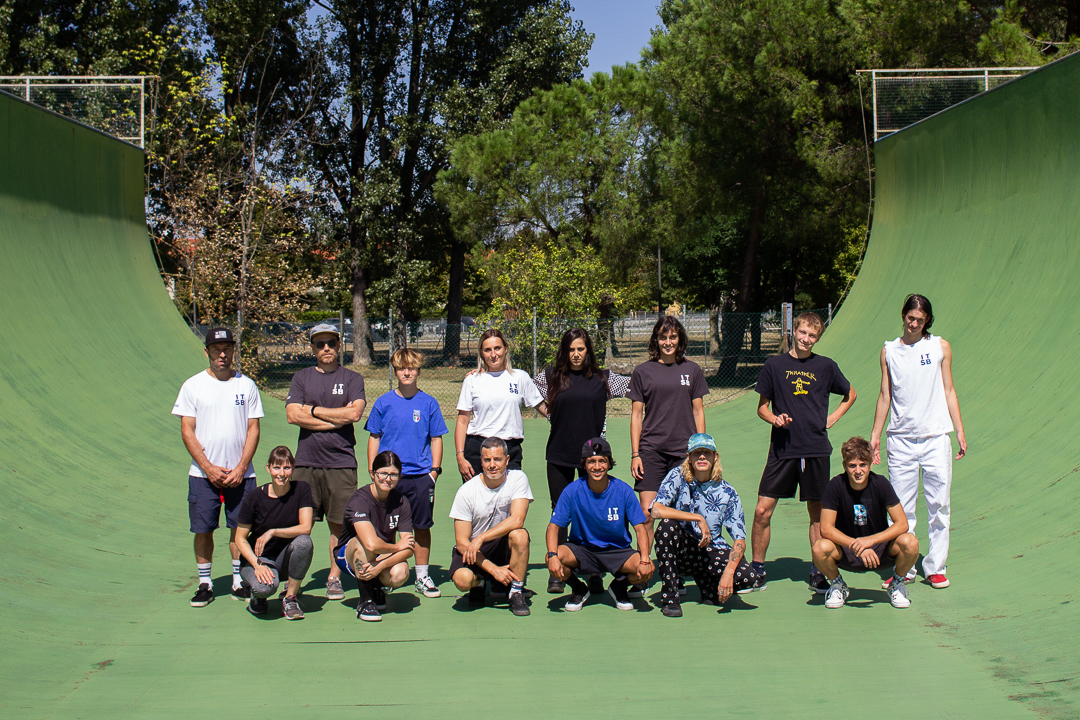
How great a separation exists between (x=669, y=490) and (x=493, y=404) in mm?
1172

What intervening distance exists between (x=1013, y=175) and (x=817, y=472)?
17.0 feet

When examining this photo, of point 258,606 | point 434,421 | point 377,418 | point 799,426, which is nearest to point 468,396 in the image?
point 434,421

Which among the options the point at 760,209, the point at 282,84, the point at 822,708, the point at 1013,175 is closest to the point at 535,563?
the point at 822,708

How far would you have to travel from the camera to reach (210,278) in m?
17.4

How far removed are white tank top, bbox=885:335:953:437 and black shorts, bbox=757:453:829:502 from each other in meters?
0.50

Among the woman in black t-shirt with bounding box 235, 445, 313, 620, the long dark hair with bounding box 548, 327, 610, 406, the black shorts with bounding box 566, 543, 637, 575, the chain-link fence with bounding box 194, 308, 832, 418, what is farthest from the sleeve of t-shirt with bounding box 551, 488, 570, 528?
the chain-link fence with bounding box 194, 308, 832, 418

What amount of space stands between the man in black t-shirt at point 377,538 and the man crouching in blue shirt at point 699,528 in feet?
4.39

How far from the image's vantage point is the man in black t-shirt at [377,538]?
174 inches

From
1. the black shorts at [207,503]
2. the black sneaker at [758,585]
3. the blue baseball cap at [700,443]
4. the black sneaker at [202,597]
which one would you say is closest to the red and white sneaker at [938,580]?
the black sneaker at [758,585]

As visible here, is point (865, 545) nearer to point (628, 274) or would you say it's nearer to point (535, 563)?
point (535, 563)

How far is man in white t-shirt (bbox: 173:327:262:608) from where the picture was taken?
4.62 metres

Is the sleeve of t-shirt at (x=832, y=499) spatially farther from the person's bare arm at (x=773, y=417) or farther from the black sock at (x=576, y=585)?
the black sock at (x=576, y=585)

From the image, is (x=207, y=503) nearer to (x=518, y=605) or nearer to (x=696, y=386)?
(x=518, y=605)

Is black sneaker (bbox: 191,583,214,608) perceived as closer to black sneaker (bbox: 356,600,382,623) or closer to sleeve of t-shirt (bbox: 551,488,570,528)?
black sneaker (bbox: 356,600,382,623)
